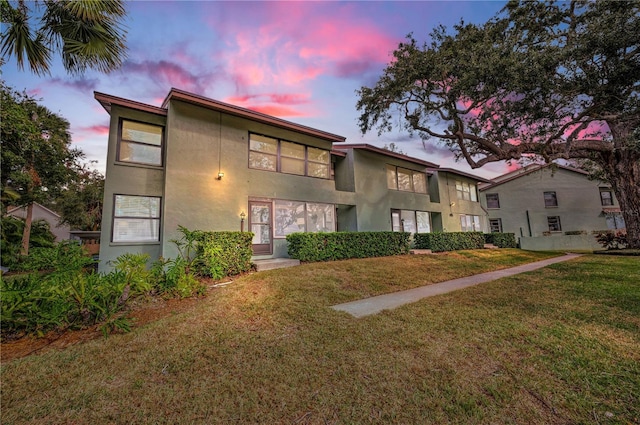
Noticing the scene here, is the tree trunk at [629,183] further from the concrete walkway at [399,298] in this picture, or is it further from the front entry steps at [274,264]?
the front entry steps at [274,264]

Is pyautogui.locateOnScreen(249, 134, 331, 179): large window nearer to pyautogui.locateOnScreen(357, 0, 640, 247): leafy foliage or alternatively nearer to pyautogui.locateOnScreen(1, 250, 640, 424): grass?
pyautogui.locateOnScreen(357, 0, 640, 247): leafy foliage

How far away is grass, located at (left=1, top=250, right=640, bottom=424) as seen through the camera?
7.53ft

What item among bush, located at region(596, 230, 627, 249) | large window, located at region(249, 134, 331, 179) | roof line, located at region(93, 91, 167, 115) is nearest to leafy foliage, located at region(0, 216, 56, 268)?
roof line, located at region(93, 91, 167, 115)

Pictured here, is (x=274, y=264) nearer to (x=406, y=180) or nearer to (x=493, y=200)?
(x=406, y=180)

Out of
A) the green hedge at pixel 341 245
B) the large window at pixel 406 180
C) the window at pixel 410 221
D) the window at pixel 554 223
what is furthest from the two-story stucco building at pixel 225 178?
the window at pixel 554 223

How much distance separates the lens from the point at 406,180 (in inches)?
687

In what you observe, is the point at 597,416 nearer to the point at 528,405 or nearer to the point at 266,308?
the point at 528,405

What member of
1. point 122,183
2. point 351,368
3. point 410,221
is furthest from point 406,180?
point 351,368

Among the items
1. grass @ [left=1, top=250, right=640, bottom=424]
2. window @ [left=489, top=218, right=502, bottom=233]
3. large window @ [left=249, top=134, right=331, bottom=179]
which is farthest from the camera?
window @ [left=489, top=218, right=502, bottom=233]

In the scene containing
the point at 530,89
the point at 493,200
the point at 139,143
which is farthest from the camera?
the point at 493,200

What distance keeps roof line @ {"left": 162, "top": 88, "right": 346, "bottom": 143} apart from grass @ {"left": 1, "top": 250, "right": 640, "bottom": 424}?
7.50 metres

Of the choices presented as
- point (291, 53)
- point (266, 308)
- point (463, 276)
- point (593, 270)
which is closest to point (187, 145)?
point (291, 53)

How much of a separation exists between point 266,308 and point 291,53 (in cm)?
980

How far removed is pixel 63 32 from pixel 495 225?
30939 mm
